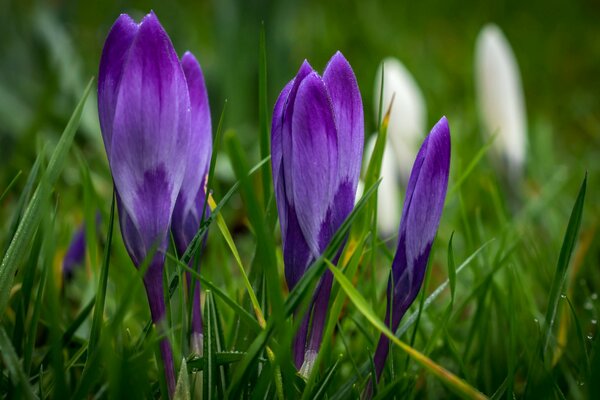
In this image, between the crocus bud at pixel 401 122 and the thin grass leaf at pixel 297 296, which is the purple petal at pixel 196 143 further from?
the crocus bud at pixel 401 122

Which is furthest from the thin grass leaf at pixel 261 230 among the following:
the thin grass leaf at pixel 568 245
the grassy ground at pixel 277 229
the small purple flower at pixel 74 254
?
the small purple flower at pixel 74 254

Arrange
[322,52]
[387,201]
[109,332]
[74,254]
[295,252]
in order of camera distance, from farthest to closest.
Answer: [322,52], [387,201], [74,254], [295,252], [109,332]

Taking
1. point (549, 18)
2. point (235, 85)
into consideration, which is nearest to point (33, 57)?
point (235, 85)

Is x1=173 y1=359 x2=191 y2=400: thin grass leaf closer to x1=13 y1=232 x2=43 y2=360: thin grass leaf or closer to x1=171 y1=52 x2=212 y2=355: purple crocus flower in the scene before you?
x1=171 y1=52 x2=212 y2=355: purple crocus flower

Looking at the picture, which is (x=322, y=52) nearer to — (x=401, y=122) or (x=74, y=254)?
(x=401, y=122)

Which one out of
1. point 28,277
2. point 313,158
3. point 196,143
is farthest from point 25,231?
point 313,158
